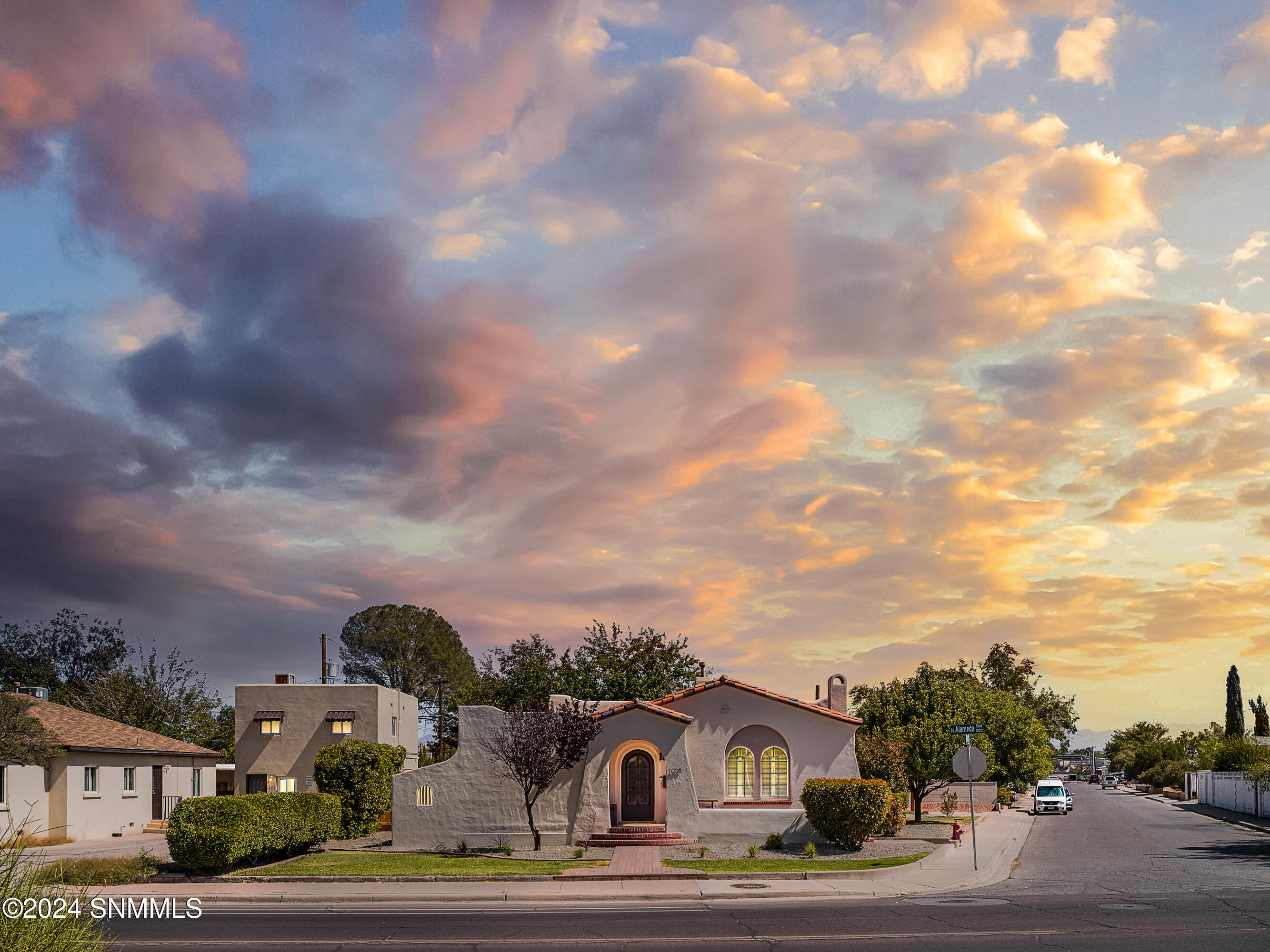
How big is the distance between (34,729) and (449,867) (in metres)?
17.5

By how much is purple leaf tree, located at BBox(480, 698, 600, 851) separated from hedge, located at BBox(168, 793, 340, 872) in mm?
6255

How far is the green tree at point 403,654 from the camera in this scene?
247 feet

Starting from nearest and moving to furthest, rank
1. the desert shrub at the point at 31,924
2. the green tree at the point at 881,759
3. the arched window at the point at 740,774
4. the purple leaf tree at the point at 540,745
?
the desert shrub at the point at 31,924 → the purple leaf tree at the point at 540,745 → the arched window at the point at 740,774 → the green tree at the point at 881,759

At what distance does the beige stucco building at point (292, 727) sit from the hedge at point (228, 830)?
17707mm

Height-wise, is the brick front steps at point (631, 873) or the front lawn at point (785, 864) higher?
the brick front steps at point (631, 873)

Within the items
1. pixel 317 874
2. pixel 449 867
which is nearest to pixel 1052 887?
pixel 449 867

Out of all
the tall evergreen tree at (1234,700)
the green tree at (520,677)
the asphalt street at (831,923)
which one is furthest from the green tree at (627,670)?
the tall evergreen tree at (1234,700)

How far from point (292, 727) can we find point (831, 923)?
33375 mm

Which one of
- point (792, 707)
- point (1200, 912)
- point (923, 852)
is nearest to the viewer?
point (1200, 912)

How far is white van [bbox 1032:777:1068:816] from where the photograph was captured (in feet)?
184

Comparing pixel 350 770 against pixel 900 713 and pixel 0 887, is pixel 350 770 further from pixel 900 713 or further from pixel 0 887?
pixel 0 887

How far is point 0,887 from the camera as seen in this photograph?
7074 millimetres

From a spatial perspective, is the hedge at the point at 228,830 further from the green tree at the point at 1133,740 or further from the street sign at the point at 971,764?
the green tree at the point at 1133,740

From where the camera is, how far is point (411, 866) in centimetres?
2614
